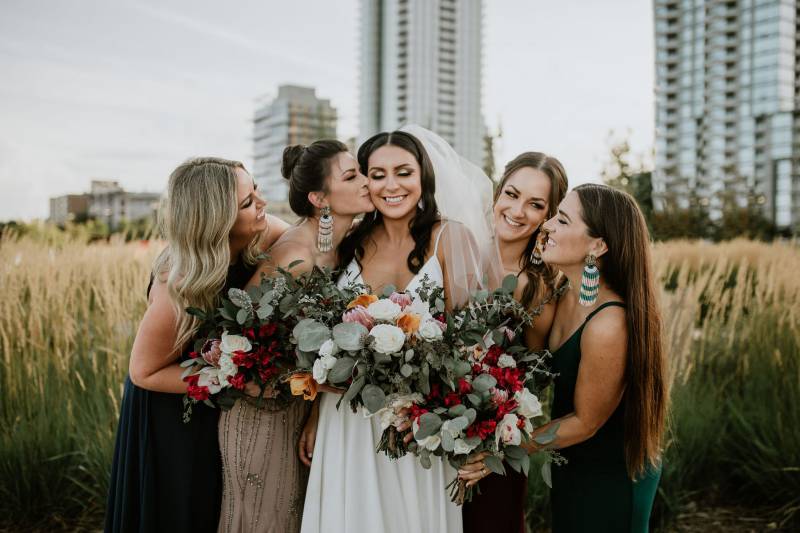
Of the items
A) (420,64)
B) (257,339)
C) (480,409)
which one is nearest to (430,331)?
(480,409)

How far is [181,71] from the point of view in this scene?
1803 cm

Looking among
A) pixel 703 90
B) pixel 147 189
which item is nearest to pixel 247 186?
pixel 703 90

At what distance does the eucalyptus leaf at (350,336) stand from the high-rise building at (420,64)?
4516 inches

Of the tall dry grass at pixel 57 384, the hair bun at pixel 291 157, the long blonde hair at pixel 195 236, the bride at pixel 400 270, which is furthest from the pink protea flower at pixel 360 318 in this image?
the tall dry grass at pixel 57 384

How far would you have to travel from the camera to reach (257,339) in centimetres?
261

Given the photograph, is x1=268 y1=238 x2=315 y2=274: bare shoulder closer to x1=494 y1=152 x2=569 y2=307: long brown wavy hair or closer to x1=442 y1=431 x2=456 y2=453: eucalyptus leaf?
x1=494 y1=152 x2=569 y2=307: long brown wavy hair

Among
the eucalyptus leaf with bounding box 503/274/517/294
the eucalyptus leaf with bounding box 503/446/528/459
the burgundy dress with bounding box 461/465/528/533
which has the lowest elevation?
the burgundy dress with bounding box 461/465/528/533

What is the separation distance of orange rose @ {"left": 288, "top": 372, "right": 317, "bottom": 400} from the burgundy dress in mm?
1002

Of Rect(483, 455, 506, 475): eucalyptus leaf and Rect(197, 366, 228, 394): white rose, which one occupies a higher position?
Rect(197, 366, 228, 394): white rose

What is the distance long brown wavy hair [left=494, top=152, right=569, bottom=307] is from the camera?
3.35 metres

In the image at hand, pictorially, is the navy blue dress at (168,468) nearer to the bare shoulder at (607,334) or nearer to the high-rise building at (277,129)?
the bare shoulder at (607,334)

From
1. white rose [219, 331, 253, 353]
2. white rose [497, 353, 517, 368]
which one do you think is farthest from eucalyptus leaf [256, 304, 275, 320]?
white rose [497, 353, 517, 368]

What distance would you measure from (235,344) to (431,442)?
910 millimetres

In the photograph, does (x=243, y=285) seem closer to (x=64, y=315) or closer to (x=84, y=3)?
(x=64, y=315)
